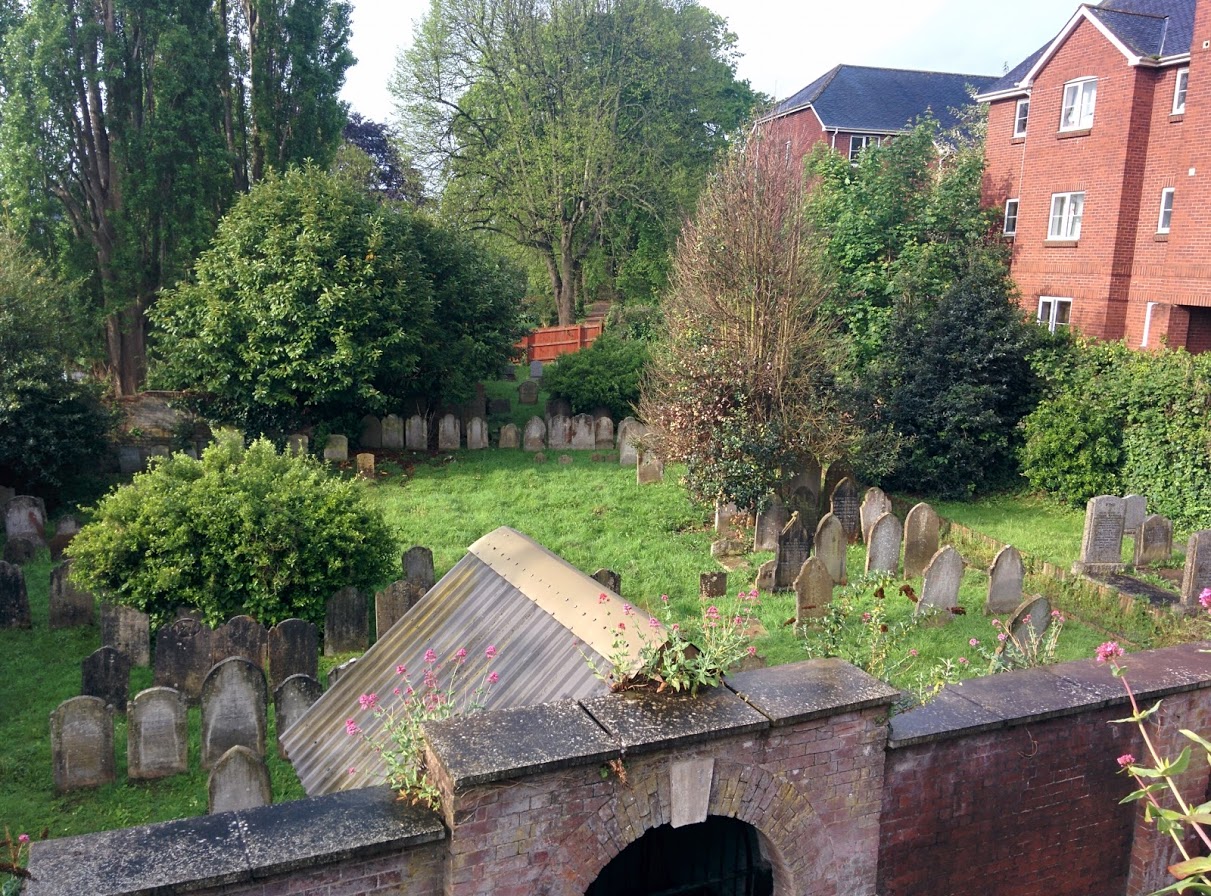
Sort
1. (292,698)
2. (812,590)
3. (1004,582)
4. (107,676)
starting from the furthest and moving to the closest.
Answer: (1004,582) → (812,590) → (107,676) → (292,698)

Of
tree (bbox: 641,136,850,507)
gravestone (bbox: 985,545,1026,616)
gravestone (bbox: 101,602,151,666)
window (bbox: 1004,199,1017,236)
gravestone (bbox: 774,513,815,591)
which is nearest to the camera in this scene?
gravestone (bbox: 101,602,151,666)

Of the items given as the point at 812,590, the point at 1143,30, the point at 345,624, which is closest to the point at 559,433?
the point at 812,590

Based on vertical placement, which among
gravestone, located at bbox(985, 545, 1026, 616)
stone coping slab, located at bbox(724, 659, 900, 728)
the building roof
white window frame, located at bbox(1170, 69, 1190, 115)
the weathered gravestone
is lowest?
the weathered gravestone

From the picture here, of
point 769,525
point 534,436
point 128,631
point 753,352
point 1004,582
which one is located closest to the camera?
point 128,631

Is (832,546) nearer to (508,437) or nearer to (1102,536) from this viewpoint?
(1102,536)

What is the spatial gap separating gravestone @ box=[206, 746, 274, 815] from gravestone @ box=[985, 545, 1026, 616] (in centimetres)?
855

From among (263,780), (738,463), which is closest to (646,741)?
(263,780)

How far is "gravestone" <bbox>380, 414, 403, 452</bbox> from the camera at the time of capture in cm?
2070

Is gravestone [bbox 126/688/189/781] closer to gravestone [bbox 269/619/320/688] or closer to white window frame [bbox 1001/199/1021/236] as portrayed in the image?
gravestone [bbox 269/619/320/688]

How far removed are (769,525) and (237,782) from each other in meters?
9.03

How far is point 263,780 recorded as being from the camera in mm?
7391

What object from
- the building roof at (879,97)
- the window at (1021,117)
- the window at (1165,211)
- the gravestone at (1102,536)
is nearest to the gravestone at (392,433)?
the gravestone at (1102,536)

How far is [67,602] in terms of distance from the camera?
11586 mm

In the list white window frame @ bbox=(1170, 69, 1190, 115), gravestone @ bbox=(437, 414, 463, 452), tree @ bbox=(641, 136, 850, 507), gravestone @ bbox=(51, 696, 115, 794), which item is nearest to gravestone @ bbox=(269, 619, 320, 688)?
gravestone @ bbox=(51, 696, 115, 794)
